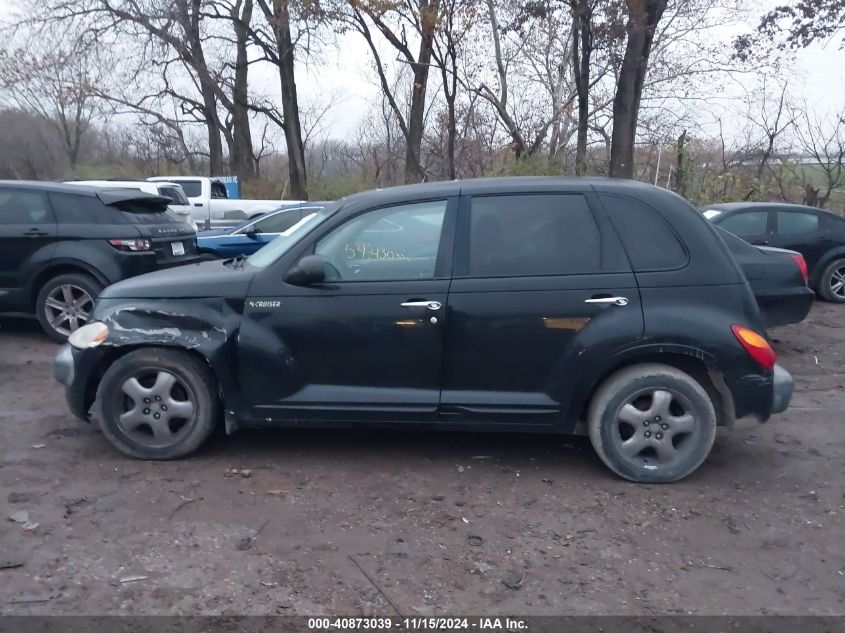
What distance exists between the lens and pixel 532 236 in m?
5.16

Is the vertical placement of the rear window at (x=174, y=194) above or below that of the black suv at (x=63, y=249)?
above

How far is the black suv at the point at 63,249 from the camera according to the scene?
8.76 meters

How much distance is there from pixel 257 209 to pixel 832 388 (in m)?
14.1

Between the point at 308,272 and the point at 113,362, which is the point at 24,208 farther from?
the point at 308,272

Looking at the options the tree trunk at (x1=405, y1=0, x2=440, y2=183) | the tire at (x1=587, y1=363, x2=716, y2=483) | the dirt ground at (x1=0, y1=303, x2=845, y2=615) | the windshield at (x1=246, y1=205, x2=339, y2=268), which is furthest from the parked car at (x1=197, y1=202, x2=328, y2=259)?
the tree trunk at (x1=405, y1=0, x2=440, y2=183)

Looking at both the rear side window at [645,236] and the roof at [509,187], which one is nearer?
the rear side window at [645,236]

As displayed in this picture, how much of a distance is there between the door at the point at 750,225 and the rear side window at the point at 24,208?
28.4 ft

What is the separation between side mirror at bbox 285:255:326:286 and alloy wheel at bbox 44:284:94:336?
14.9ft


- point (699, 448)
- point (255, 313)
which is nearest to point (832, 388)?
point (699, 448)

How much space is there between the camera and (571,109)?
28969 millimetres

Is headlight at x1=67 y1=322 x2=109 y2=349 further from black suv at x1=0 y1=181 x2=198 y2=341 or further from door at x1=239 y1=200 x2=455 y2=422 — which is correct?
black suv at x1=0 y1=181 x2=198 y2=341

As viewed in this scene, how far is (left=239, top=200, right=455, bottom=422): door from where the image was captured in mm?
5062

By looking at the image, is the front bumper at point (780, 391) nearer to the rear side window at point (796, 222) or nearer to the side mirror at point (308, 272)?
the side mirror at point (308, 272)

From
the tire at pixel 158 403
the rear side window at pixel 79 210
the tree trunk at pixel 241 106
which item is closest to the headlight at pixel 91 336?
the tire at pixel 158 403
